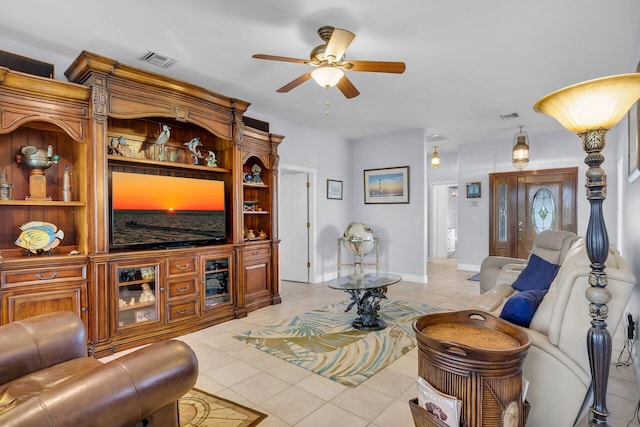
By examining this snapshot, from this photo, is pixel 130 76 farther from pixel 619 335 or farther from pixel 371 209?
pixel 619 335

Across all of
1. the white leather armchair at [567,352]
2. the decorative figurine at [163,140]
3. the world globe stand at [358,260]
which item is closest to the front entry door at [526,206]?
the world globe stand at [358,260]

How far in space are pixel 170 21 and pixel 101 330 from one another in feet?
8.56

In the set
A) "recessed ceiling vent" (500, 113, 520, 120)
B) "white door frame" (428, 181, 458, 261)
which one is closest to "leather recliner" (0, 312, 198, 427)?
"recessed ceiling vent" (500, 113, 520, 120)

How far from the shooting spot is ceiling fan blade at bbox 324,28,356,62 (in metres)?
2.27

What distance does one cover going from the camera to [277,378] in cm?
258

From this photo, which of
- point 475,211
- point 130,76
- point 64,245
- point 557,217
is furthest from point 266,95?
point 557,217

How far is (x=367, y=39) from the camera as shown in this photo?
288 centimetres

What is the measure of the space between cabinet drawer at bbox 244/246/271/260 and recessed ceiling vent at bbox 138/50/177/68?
2183 millimetres

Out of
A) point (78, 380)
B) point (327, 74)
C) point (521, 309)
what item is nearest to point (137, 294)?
point (78, 380)

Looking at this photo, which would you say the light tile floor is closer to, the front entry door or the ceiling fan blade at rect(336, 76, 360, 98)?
the ceiling fan blade at rect(336, 76, 360, 98)

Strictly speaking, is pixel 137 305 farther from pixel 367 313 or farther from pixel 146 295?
pixel 367 313

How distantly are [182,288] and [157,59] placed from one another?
7.44 feet

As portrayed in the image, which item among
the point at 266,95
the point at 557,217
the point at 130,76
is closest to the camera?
the point at 130,76

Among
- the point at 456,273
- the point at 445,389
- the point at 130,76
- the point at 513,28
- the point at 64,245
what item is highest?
the point at 513,28
